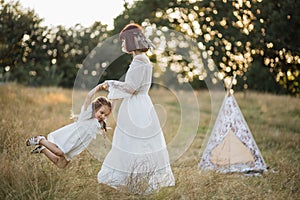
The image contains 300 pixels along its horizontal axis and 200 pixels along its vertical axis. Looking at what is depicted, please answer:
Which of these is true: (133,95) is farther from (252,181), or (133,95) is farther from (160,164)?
(252,181)

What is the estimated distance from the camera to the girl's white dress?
4562mm

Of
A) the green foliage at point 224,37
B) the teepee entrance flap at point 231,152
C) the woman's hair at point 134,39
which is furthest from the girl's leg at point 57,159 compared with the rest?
the teepee entrance flap at point 231,152

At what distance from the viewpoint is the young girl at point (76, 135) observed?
454cm

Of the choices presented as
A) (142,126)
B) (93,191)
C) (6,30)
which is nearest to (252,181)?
(142,126)

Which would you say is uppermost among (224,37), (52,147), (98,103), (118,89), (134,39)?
(224,37)

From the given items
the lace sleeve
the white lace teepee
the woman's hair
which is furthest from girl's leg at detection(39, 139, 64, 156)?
the white lace teepee

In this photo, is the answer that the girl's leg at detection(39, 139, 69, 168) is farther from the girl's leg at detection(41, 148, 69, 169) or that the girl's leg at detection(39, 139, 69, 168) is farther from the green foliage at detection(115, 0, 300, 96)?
the green foliage at detection(115, 0, 300, 96)

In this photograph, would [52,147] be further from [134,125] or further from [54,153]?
[134,125]

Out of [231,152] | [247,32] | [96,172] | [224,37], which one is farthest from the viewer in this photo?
[224,37]

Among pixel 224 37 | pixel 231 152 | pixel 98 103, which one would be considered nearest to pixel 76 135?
pixel 98 103

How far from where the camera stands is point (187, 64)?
520 inches

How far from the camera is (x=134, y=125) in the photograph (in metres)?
4.70

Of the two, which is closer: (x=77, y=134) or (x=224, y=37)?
(x=77, y=134)

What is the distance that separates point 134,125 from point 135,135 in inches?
3.8
